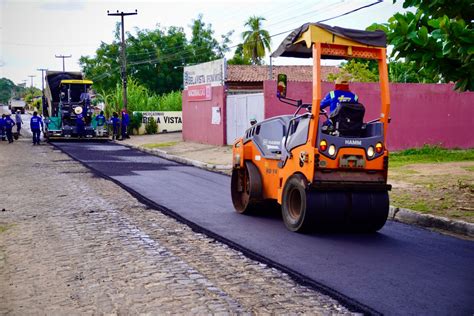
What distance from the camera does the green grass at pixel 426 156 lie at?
18930 millimetres

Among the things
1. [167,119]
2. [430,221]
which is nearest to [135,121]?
[167,119]

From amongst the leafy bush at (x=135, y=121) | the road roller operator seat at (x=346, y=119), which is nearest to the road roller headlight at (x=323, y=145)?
the road roller operator seat at (x=346, y=119)

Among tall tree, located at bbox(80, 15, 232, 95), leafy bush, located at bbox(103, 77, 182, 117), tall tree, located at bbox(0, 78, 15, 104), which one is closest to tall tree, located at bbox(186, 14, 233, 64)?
tall tree, located at bbox(80, 15, 232, 95)

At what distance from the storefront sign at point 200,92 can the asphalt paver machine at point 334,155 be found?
20892 millimetres

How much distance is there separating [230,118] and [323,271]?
21.2 meters

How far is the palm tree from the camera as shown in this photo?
63312mm

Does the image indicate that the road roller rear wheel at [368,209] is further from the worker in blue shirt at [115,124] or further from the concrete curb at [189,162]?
the worker in blue shirt at [115,124]

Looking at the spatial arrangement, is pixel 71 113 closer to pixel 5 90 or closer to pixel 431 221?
pixel 431 221

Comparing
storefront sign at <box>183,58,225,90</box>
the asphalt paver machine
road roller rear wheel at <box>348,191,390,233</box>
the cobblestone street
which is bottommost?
the cobblestone street

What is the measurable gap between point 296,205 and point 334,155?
3.49 feet

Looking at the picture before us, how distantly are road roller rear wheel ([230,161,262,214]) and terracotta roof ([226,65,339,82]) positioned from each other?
3876 cm

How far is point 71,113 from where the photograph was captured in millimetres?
34875

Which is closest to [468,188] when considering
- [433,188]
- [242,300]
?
[433,188]

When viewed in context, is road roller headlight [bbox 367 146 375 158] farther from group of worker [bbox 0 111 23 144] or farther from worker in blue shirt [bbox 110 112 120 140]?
worker in blue shirt [bbox 110 112 120 140]
